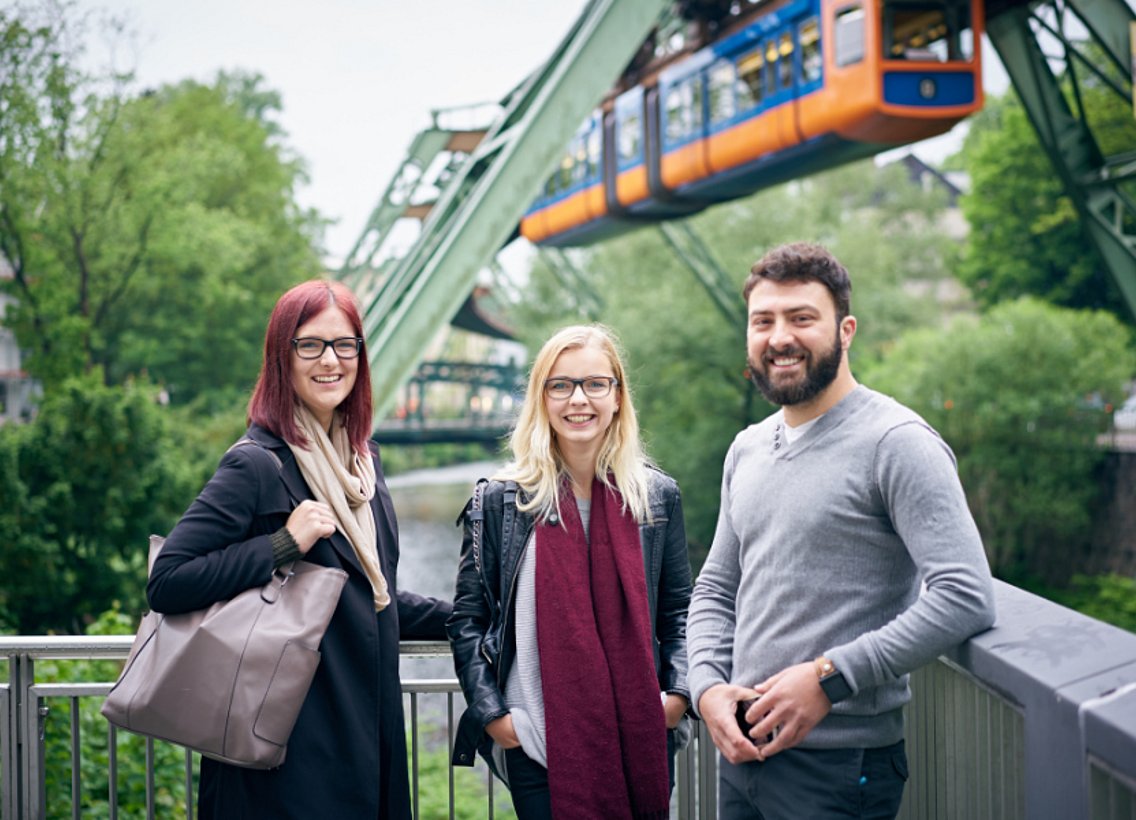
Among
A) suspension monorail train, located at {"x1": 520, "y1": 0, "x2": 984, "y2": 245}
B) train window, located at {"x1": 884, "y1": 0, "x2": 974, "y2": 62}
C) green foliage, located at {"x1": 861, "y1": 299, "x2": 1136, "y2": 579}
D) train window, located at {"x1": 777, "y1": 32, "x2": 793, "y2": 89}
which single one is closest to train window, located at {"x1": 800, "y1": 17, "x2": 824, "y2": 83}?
suspension monorail train, located at {"x1": 520, "y1": 0, "x2": 984, "y2": 245}

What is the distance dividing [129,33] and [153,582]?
24918 millimetres

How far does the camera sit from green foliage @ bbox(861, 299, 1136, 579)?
21188mm

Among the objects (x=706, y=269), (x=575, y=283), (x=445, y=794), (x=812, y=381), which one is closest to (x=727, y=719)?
(x=812, y=381)

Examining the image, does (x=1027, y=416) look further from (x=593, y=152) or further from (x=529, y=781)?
(x=529, y=781)

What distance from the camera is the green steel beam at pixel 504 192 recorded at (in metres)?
11.3

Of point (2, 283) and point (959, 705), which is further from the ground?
point (2, 283)

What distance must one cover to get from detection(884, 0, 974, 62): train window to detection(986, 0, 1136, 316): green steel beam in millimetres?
3526

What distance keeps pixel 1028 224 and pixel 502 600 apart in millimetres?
29566

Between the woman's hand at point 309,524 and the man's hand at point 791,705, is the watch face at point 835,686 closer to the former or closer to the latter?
the man's hand at point 791,705

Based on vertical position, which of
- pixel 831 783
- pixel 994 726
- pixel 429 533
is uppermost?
pixel 994 726

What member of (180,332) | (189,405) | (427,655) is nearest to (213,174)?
(180,332)

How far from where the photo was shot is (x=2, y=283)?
24.3m

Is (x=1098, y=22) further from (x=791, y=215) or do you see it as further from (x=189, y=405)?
(x=189, y=405)

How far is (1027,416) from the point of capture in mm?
21516
